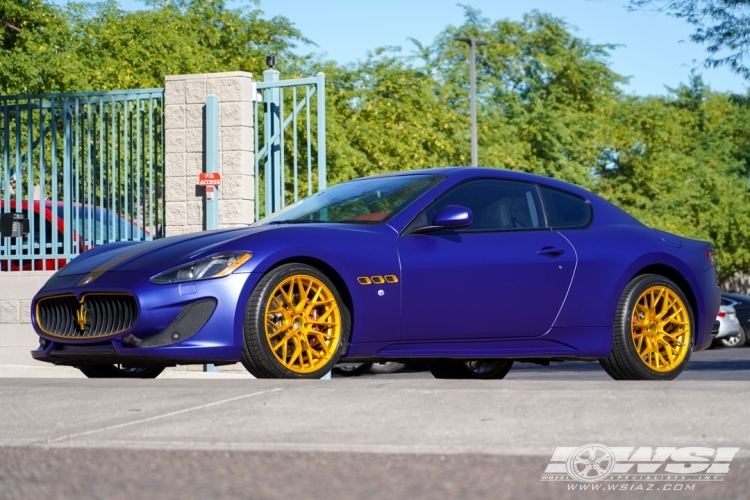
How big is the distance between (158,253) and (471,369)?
2950 millimetres

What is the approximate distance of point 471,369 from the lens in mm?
9250

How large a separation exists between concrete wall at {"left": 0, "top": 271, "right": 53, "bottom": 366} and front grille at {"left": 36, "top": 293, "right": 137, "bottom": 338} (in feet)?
16.8

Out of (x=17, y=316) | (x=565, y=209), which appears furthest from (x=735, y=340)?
(x=565, y=209)

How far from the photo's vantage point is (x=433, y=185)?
25.9ft

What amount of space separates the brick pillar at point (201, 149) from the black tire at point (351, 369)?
3883 mm

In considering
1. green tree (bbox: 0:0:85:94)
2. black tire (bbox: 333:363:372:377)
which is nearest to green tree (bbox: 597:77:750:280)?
green tree (bbox: 0:0:85:94)

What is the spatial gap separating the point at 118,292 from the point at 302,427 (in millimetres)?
2544

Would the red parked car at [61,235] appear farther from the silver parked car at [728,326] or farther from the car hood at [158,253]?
the silver parked car at [728,326]

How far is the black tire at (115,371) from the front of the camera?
8.27m

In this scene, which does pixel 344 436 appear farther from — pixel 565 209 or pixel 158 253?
pixel 565 209

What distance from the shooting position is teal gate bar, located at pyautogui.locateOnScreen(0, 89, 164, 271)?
12844 millimetres

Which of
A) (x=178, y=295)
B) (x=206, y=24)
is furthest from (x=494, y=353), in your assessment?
(x=206, y=24)

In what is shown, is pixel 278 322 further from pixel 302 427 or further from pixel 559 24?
pixel 559 24

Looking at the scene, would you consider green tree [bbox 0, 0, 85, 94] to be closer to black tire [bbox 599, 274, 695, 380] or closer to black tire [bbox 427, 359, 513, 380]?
black tire [bbox 427, 359, 513, 380]
